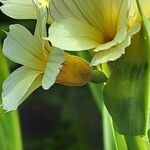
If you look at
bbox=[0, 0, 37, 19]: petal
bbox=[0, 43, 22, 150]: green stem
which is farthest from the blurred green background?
bbox=[0, 0, 37, 19]: petal

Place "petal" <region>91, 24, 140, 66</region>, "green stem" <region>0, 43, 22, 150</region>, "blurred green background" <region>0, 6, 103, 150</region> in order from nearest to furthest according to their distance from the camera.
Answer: "petal" <region>91, 24, 140, 66</region> < "green stem" <region>0, 43, 22, 150</region> < "blurred green background" <region>0, 6, 103, 150</region>

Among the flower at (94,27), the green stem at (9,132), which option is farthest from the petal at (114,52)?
the green stem at (9,132)

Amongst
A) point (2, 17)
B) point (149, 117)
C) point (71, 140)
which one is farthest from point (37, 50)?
point (71, 140)

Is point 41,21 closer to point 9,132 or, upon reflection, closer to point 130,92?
point 130,92

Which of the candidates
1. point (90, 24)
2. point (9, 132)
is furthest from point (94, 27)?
point (9, 132)

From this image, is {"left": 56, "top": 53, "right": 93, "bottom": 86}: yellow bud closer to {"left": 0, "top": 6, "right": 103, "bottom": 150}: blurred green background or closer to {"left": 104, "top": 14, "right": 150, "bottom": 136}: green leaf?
{"left": 104, "top": 14, "right": 150, "bottom": 136}: green leaf

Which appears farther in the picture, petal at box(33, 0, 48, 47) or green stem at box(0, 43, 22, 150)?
green stem at box(0, 43, 22, 150)

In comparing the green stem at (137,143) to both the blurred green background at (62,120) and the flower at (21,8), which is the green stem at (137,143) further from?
the blurred green background at (62,120)
